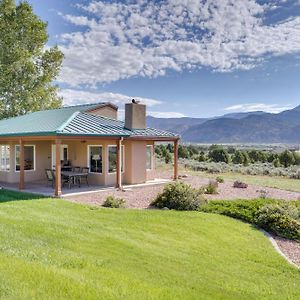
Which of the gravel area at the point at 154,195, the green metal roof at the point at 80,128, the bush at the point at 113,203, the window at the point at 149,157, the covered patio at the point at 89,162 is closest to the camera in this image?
the gravel area at the point at 154,195

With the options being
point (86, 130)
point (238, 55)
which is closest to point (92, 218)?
point (86, 130)

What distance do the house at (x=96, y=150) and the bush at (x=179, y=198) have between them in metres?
4.48

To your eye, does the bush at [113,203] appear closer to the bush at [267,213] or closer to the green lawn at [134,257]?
the green lawn at [134,257]

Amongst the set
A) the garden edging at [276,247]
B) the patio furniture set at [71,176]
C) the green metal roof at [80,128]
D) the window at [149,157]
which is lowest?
the garden edging at [276,247]

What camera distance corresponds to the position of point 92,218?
1077 centimetres

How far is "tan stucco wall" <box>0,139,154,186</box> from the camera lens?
18.6 m

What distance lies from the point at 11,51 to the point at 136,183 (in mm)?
19061

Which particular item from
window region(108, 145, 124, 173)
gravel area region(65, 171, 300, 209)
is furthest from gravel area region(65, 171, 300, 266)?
window region(108, 145, 124, 173)

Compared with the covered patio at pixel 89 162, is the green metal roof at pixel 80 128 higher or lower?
higher

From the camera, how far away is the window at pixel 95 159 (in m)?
18.5

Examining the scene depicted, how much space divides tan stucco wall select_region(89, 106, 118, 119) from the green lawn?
10.2 m

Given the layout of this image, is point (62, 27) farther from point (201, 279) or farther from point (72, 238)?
point (201, 279)

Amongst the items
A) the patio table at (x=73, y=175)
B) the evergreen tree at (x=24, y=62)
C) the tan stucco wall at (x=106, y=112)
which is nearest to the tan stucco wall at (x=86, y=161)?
the patio table at (x=73, y=175)

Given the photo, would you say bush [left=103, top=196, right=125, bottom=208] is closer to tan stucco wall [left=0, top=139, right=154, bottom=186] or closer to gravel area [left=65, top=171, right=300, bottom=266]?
gravel area [left=65, top=171, right=300, bottom=266]
